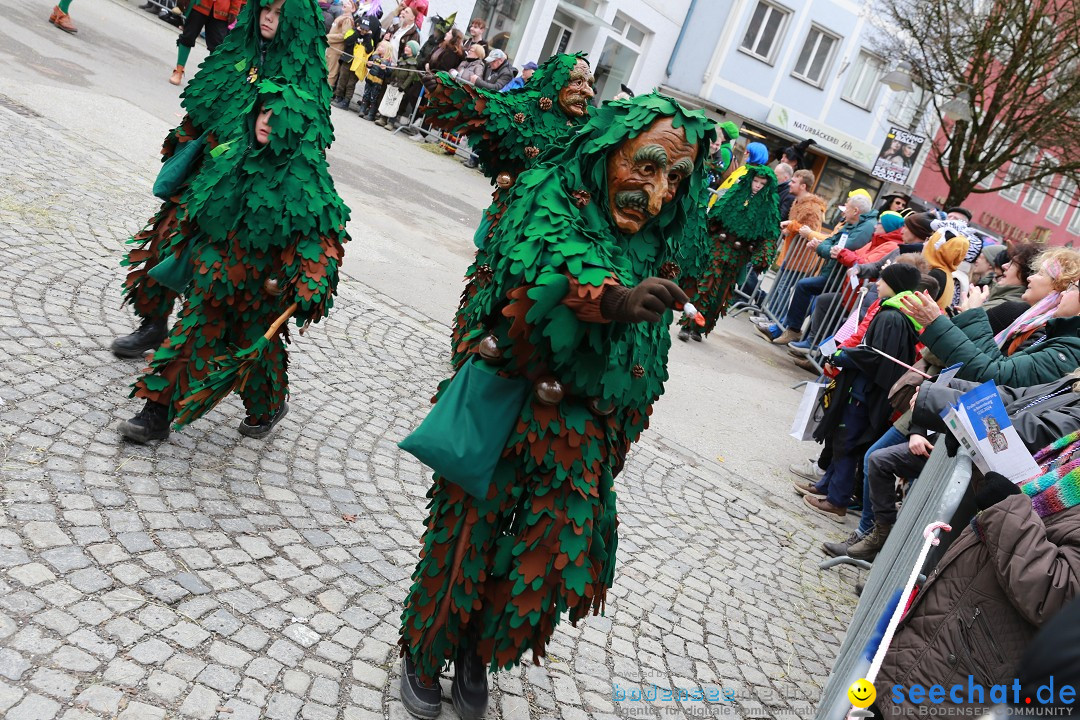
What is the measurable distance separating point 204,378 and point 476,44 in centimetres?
1382

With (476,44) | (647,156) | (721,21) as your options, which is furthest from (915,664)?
(721,21)

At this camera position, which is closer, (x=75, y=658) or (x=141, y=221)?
(x=75, y=658)

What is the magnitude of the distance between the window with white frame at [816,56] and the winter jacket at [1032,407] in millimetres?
26491

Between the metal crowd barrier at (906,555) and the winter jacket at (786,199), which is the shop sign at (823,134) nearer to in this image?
the winter jacket at (786,199)

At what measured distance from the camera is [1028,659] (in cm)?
175

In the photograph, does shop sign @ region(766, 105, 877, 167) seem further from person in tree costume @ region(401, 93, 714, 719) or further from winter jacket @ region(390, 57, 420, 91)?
person in tree costume @ region(401, 93, 714, 719)

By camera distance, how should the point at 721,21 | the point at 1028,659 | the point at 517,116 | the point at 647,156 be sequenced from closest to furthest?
1. the point at 1028,659
2. the point at 647,156
3. the point at 517,116
4. the point at 721,21

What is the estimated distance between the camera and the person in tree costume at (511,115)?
5.86 meters

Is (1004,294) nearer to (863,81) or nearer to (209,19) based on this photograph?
(209,19)

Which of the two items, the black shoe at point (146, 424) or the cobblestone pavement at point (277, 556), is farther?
the black shoe at point (146, 424)

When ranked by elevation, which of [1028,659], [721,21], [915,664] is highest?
[721,21]

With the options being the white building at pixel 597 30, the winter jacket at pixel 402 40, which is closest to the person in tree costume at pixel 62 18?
the winter jacket at pixel 402 40

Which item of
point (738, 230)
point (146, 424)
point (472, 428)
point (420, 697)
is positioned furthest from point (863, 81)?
point (420, 697)

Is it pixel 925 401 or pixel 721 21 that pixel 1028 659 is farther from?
pixel 721 21
